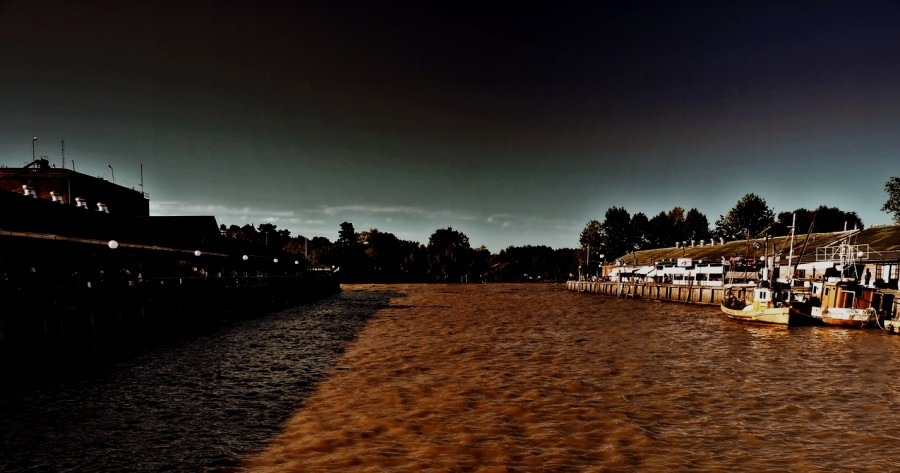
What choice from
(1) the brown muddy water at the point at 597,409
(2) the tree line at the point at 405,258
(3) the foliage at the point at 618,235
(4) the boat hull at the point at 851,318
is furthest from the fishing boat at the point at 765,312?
(3) the foliage at the point at 618,235

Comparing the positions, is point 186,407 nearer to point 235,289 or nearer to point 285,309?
point 235,289

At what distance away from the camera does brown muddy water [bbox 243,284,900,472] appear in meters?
12.1

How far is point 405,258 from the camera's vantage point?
16612 centimetres

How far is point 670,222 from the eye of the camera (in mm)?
161125

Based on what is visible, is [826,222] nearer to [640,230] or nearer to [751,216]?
[751,216]

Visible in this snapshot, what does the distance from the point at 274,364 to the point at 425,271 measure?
142180mm

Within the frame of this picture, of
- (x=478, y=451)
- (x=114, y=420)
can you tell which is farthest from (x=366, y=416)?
(x=114, y=420)

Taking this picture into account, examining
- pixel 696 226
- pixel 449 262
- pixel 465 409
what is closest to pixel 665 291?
pixel 465 409

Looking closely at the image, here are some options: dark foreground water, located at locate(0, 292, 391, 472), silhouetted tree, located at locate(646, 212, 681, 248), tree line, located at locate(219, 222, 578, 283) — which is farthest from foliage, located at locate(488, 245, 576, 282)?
dark foreground water, located at locate(0, 292, 391, 472)

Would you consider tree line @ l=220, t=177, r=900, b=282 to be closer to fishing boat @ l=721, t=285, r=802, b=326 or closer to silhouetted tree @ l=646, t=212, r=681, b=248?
silhouetted tree @ l=646, t=212, r=681, b=248

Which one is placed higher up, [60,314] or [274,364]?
[60,314]

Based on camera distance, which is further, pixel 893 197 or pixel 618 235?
pixel 618 235

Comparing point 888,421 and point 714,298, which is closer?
point 888,421

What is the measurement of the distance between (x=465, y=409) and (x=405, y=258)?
150800mm
